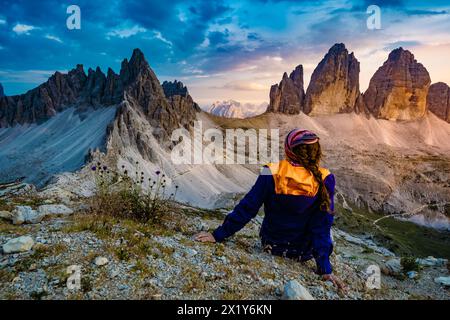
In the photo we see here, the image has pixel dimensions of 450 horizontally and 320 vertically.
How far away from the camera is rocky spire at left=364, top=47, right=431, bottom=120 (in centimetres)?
16988

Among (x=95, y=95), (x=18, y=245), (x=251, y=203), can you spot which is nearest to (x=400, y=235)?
(x=251, y=203)

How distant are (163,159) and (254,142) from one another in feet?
181

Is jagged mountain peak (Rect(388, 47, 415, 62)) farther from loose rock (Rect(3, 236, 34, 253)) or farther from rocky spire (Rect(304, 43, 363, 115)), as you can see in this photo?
loose rock (Rect(3, 236, 34, 253))

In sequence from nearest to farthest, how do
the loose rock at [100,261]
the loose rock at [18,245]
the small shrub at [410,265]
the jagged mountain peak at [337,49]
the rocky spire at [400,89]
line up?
1. the loose rock at [100,261]
2. the loose rock at [18,245]
3. the small shrub at [410,265]
4. the jagged mountain peak at [337,49]
5. the rocky spire at [400,89]

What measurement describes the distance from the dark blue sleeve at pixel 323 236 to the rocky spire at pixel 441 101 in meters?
217

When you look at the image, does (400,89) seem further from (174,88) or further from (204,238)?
(204,238)

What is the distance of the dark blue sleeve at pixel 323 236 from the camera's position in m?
6.83

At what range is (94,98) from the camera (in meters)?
105

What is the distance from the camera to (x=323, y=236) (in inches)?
274

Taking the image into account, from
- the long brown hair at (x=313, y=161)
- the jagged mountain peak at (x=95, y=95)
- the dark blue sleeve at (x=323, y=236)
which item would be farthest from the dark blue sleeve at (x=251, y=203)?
the jagged mountain peak at (x=95, y=95)

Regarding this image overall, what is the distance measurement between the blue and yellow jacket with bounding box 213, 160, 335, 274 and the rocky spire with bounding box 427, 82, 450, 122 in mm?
217003

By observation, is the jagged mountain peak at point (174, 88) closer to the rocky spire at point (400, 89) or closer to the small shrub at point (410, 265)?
the rocky spire at point (400, 89)
